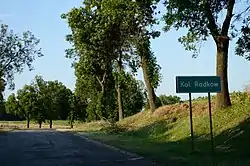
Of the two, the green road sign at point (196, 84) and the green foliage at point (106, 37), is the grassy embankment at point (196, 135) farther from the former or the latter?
the green foliage at point (106, 37)

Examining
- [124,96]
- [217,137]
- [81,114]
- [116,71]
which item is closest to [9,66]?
[116,71]

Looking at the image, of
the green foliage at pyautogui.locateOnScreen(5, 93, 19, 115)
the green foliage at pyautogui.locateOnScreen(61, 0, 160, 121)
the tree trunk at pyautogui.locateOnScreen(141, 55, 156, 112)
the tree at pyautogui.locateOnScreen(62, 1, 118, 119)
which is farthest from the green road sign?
the green foliage at pyautogui.locateOnScreen(5, 93, 19, 115)

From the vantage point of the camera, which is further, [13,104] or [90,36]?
[13,104]

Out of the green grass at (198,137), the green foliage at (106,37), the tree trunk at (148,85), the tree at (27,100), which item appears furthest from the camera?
the tree at (27,100)

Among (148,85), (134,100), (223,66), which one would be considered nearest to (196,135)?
(223,66)

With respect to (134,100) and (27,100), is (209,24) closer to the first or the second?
(134,100)

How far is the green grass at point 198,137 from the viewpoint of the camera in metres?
18.3

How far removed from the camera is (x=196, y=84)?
19156mm

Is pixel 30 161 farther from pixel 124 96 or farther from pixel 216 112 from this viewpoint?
pixel 124 96

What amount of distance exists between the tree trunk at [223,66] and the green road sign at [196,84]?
9.29 m

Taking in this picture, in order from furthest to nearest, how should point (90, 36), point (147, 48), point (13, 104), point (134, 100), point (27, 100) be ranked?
point (13, 104), point (27, 100), point (134, 100), point (90, 36), point (147, 48)

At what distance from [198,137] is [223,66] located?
4.53 meters

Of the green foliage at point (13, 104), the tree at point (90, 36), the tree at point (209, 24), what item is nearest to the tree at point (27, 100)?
the green foliage at point (13, 104)

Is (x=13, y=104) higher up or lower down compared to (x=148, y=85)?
higher up
